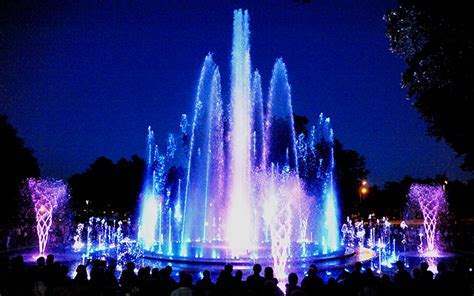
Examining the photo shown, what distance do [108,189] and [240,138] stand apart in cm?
4703

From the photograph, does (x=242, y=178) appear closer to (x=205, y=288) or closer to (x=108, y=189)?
(x=205, y=288)

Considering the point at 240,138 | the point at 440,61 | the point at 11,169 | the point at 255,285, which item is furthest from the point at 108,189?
the point at 255,285

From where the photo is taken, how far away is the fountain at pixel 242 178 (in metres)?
29.3

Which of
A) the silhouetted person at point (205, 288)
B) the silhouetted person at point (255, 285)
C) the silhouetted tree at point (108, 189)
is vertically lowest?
the silhouetted person at point (205, 288)

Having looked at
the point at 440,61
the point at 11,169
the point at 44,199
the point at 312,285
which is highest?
the point at 440,61

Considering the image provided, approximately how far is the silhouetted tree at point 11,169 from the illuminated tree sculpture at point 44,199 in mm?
1187

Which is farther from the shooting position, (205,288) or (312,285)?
(205,288)

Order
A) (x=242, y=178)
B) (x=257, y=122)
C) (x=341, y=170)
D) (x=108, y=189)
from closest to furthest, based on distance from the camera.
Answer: (x=242, y=178) < (x=257, y=122) < (x=341, y=170) < (x=108, y=189)

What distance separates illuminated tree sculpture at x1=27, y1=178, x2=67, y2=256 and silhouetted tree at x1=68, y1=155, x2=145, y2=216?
1291 inches

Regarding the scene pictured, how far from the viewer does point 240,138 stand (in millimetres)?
29375

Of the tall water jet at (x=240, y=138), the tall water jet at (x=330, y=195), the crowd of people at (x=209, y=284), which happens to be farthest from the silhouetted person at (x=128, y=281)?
the tall water jet at (x=330, y=195)

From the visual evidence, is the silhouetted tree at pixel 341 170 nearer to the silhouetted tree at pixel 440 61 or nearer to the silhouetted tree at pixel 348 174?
the silhouetted tree at pixel 348 174

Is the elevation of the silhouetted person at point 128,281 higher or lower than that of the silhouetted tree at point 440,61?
lower

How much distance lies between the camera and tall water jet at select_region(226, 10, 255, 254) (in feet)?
89.5
